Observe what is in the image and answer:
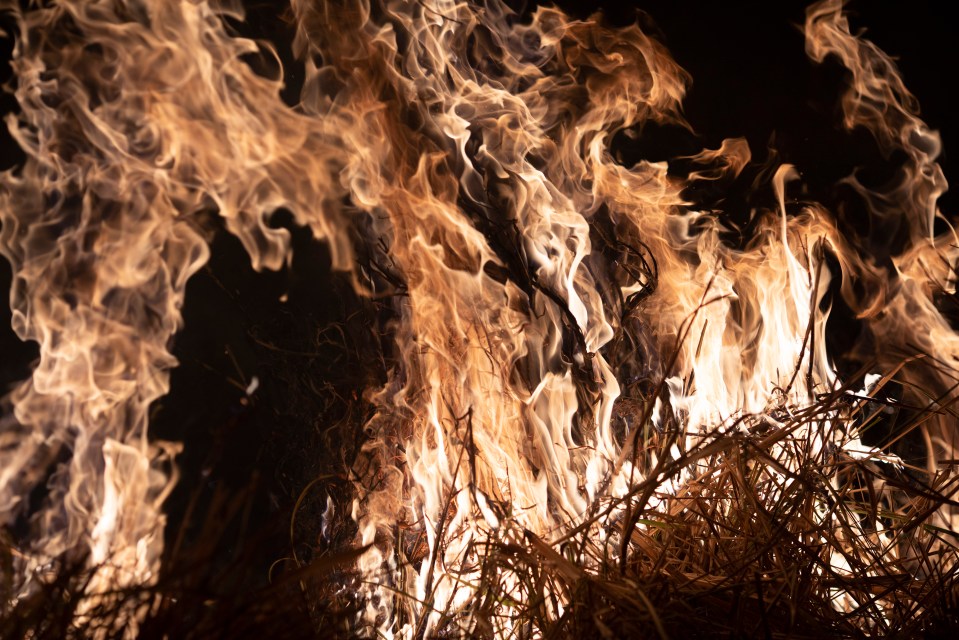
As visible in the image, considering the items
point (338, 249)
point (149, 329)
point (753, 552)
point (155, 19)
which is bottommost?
point (149, 329)

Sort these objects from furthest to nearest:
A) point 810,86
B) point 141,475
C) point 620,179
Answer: point 810,86 → point 620,179 → point 141,475

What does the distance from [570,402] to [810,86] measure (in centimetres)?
173

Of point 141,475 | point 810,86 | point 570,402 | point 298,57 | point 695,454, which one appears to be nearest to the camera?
point 695,454

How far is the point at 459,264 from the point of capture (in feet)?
8.31

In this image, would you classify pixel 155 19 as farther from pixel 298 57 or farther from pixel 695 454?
pixel 695 454

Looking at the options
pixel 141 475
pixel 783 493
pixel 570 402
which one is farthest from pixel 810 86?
pixel 141 475

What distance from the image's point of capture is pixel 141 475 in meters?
2.23

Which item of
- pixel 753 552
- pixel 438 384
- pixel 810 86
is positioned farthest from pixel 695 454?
pixel 810 86

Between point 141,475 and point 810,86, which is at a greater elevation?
point 810,86

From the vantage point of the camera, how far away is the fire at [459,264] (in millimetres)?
2184

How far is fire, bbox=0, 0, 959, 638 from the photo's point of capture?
2184mm

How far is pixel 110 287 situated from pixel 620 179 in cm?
181

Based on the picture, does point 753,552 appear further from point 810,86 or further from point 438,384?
point 810,86

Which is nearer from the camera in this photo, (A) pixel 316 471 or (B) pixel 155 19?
(B) pixel 155 19
